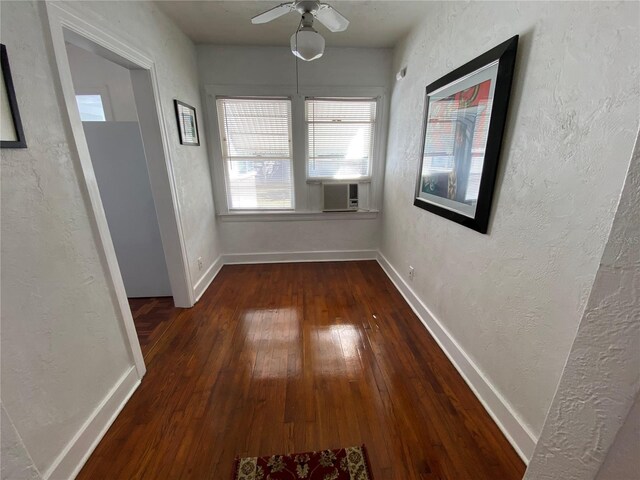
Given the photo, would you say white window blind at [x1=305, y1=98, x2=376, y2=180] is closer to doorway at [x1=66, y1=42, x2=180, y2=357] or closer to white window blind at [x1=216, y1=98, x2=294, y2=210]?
white window blind at [x1=216, y1=98, x2=294, y2=210]

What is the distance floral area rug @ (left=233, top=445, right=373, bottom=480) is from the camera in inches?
47.0

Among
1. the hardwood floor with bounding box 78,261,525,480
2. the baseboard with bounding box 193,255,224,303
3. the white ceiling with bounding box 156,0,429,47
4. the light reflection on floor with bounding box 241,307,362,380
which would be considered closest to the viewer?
the hardwood floor with bounding box 78,261,525,480

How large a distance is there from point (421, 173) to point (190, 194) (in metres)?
2.16

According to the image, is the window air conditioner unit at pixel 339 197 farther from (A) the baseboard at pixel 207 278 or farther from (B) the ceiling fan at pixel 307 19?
(B) the ceiling fan at pixel 307 19

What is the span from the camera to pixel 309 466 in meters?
1.23

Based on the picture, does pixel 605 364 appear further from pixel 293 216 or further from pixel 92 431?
pixel 293 216

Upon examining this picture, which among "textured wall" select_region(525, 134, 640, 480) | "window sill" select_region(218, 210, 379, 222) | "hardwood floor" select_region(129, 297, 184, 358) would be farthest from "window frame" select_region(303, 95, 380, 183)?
"textured wall" select_region(525, 134, 640, 480)

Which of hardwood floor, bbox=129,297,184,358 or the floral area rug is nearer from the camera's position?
the floral area rug

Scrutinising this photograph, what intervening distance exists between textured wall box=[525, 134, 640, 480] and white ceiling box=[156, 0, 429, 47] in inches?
93.8

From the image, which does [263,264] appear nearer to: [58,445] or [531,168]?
[58,445]

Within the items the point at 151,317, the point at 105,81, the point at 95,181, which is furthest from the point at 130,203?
the point at 105,81

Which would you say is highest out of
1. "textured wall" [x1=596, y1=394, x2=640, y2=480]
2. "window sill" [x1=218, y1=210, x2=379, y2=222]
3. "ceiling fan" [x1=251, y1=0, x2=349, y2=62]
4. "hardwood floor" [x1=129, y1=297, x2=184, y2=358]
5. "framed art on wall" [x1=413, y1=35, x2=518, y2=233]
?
"ceiling fan" [x1=251, y1=0, x2=349, y2=62]

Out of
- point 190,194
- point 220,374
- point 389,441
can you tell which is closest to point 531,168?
point 389,441

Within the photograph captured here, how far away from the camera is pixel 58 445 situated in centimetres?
114
